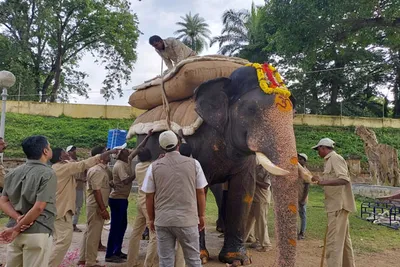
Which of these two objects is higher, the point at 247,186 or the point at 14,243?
the point at 247,186

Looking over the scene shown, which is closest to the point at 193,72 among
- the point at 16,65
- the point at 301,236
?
the point at 301,236

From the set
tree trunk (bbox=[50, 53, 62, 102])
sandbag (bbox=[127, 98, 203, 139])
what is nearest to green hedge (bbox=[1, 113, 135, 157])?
tree trunk (bbox=[50, 53, 62, 102])

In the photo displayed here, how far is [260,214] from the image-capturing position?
7.16 metres

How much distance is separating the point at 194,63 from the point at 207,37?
3903 centimetres

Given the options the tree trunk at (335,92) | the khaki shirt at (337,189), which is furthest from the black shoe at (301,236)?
the tree trunk at (335,92)

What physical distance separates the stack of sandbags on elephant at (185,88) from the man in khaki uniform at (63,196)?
1651 mm

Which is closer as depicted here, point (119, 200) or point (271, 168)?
point (271, 168)

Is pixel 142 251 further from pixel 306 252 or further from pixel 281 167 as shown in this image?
pixel 281 167

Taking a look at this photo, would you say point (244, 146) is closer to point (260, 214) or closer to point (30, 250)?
point (260, 214)

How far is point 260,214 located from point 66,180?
135 inches

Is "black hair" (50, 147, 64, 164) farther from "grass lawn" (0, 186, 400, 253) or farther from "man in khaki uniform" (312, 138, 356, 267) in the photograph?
"grass lawn" (0, 186, 400, 253)

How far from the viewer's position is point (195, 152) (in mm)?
6043

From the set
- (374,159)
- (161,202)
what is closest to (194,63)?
(161,202)

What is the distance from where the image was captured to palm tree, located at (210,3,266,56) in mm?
34531
